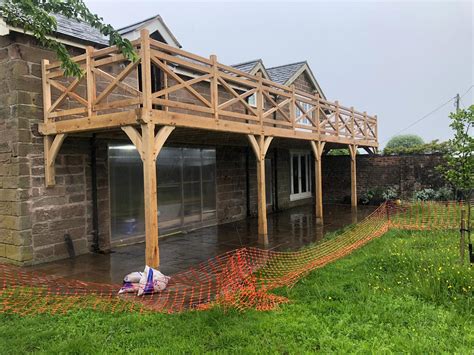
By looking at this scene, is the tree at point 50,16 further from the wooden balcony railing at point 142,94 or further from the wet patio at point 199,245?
the wet patio at point 199,245

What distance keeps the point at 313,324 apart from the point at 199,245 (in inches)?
187

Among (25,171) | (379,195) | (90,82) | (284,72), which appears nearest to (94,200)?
(25,171)

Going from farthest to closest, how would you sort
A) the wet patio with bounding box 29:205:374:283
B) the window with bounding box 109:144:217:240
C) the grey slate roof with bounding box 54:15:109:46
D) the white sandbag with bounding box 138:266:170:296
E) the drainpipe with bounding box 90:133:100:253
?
1. the window with bounding box 109:144:217:240
2. the drainpipe with bounding box 90:133:100:253
3. the grey slate roof with bounding box 54:15:109:46
4. the wet patio with bounding box 29:205:374:283
5. the white sandbag with bounding box 138:266:170:296

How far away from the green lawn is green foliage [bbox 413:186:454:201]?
33.1 feet

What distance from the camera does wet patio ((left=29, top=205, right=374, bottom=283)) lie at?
256 inches

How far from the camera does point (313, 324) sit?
4.02 meters

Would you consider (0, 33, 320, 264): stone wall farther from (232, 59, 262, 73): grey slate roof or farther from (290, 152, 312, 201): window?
(290, 152, 312, 201): window

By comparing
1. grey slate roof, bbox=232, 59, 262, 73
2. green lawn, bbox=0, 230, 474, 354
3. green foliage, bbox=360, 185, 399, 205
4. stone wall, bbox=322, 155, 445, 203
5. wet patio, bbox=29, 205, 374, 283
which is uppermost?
grey slate roof, bbox=232, 59, 262, 73

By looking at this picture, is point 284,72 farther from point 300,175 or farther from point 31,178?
point 31,178

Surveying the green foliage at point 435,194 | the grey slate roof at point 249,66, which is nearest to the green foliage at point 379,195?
the green foliage at point 435,194

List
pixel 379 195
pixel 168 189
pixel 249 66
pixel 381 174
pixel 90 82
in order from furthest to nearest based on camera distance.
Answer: pixel 381 174 < pixel 379 195 < pixel 249 66 < pixel 168 189 < pixel 90 82

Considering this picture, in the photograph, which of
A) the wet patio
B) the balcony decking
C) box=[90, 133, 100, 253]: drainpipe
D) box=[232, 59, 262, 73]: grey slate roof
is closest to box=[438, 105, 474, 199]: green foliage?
the wet patio

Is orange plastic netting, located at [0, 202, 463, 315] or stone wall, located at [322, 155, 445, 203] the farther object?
stone wall, located at [322, 155, 445, 203]

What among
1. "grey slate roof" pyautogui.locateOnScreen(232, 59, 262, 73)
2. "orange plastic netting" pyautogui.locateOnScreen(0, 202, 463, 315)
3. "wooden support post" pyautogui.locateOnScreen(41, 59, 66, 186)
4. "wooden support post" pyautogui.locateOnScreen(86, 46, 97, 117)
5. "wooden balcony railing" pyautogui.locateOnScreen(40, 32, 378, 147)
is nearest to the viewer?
"orange plastic netting" pyautogui.locateOnScreen(0, 202, 463, 315)
